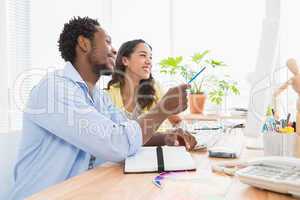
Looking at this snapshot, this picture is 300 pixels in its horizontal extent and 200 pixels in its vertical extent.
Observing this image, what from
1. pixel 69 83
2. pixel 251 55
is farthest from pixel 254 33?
pixel 69 83

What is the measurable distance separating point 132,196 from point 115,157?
0.89 feet

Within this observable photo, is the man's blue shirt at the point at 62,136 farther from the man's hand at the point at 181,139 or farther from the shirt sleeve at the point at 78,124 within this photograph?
the man's hand at the point at 181,139

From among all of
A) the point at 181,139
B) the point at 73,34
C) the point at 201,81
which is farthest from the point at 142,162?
the point at 201,81

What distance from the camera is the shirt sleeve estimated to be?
3.02 feet

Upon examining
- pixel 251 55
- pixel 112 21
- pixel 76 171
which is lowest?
pixel 76 171

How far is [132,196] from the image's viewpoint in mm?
667

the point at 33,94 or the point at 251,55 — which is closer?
the point at 33,94

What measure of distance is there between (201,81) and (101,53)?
1.60m

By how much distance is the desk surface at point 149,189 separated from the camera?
66cm

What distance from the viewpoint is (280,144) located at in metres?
0.93

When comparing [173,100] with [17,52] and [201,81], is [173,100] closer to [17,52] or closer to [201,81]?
[17,52]

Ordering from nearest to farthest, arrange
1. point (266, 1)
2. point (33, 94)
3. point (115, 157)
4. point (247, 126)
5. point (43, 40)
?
point (115, 157), point (33, 94), point (247, 126), point (43, 40), point (266, 1)

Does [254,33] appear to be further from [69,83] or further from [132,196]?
[132,196]

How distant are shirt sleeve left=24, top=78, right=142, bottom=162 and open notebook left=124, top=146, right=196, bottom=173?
0.13 ft
